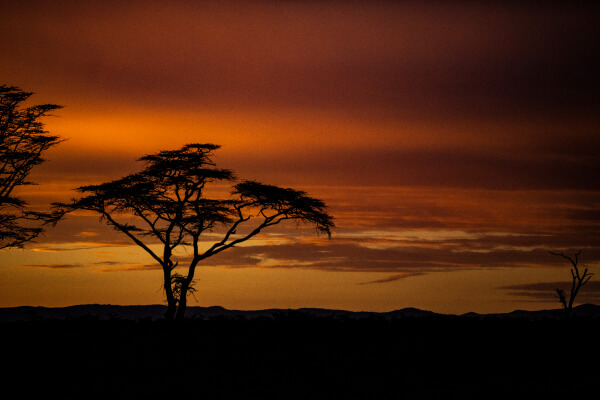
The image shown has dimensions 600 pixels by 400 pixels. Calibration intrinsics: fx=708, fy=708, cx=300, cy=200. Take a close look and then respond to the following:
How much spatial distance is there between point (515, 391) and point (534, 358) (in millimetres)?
3612

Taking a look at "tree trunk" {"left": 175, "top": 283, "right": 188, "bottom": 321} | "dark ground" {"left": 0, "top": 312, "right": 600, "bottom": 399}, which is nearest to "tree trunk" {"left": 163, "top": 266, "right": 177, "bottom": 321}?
"tree trunk" {"left": 175, "top": 283, "right": 188, "bottom": 321}

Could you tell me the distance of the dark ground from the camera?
18172 millimetres

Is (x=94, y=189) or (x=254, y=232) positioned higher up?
(x=94, y=189)

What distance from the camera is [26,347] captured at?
830 inches

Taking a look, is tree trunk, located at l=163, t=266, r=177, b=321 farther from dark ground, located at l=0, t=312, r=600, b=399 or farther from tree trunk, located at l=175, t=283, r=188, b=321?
dark ground, located at l=0, t=312, r=600, b=399

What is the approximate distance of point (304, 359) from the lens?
2030 centimetres

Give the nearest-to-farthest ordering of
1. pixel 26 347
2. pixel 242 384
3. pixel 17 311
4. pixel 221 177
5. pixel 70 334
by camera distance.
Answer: pixel 242 384 < pixel 26 347 < pixel 70 334 < pixel 221 177 < pixel 17 311

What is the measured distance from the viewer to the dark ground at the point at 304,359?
1817cm

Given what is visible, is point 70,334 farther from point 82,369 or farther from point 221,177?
point 221,177

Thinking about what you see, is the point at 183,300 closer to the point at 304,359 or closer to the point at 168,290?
the point at 168,290

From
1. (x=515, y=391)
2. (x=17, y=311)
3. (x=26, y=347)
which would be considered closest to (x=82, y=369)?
(x=26, y=347)

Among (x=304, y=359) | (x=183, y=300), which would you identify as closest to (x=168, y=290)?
(x=183, y=300)

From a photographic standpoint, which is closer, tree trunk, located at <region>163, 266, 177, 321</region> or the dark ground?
the dark ground

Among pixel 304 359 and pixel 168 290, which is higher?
pixel 168 290
